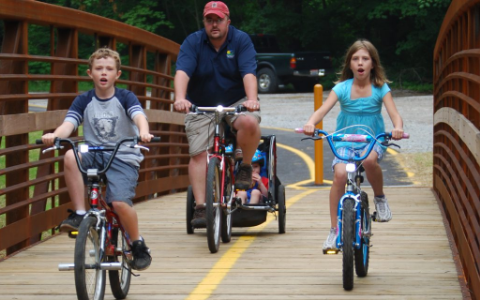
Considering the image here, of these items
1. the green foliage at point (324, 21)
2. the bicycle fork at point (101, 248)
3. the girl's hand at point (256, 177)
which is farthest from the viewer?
the green foliage at point (324, 21)

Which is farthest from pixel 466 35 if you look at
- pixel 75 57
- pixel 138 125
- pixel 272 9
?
pixel 272 9

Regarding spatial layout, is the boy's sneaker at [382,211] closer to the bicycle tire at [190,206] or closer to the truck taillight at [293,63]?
the bicycle tire at [190,206]

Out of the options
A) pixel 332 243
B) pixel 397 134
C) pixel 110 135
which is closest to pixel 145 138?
pixel 110 135

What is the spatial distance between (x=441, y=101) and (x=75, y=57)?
3.82 meters

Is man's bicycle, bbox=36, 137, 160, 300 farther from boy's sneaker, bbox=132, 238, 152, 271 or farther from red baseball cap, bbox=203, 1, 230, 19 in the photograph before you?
red baseball cap, bbox=203, 1, 230, 19

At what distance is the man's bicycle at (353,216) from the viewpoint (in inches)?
243

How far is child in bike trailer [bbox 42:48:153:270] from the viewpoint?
5.88 meters

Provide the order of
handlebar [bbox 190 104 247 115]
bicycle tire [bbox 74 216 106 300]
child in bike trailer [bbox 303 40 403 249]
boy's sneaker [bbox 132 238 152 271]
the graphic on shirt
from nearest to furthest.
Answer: bicycle tire [bbox 74 216 106 300] → boy's sneaker [bbox 132 238 152 271] → the graphic on shirt → child in bike trailer [bbox 303 40 403 249] → handlebar [bbox 190 104 247 115]

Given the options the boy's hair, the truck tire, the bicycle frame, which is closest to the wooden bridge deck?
the bicycle frame

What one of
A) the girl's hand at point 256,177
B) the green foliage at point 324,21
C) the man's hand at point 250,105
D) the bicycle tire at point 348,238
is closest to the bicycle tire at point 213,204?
the man's hand at point 250,105

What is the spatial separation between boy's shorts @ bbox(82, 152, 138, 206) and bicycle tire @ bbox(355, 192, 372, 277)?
1.46m

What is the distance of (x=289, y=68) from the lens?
33562mm

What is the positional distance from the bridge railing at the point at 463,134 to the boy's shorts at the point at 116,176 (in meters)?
1.91

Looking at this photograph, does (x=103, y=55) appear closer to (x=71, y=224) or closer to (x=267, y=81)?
(x=71, y=224)
